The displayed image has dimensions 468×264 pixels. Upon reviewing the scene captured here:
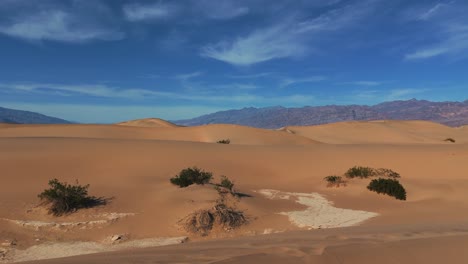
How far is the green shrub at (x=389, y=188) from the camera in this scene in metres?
13.4

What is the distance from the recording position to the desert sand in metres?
5.29

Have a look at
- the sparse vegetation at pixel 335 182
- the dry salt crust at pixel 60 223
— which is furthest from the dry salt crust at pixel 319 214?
the dry salt crust at pixel 60 223

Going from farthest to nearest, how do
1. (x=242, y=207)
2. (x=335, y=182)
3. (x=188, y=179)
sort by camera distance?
(x=335, y=182) < (x=188, y=179) < (x=242, y=207)

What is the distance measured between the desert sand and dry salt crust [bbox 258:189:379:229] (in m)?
0.03

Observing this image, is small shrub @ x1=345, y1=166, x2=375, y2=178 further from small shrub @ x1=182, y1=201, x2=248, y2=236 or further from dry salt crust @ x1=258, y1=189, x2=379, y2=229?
small shrub @ x1=182, y1=201, x2=248, y2=236

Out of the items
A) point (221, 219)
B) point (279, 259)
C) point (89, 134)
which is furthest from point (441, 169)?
point (89, 134)

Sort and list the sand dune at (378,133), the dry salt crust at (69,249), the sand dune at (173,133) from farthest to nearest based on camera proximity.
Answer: the sand dune at (378,133) → the sand dune at (173,133) → the dry salt crust at (69,249)

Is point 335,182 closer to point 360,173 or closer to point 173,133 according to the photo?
point 360,173

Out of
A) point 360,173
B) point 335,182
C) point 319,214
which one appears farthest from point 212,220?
point 360,173

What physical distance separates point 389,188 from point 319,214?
3983 millimetres

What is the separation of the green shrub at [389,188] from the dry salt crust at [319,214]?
206 centimetres

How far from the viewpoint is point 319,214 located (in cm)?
1109


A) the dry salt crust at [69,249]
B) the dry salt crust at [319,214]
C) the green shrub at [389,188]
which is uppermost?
the green shrub at [389,188]

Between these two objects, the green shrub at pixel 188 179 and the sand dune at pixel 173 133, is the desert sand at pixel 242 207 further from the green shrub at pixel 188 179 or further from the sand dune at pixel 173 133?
the sand dune at pixel 173 133
